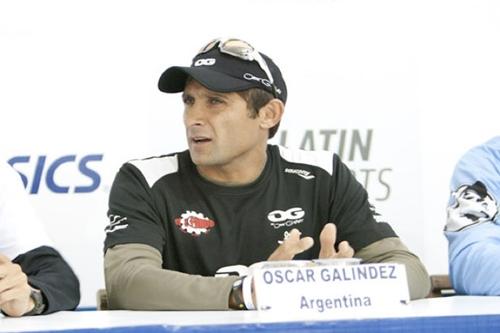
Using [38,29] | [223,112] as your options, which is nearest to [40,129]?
[38,29]

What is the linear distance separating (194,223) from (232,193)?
0.10m

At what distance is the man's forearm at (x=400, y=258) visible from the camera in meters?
1.75

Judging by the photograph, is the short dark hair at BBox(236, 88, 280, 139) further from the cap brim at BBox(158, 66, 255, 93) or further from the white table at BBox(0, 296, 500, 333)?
the white table at BBox(0, 296, 500, 333)

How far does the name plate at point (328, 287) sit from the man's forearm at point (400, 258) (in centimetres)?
40

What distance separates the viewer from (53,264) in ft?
5.45

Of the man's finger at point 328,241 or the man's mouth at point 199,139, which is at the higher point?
the man's mouth at point 199,139

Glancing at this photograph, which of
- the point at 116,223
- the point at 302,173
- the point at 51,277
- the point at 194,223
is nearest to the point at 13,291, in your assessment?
the point at 51,277

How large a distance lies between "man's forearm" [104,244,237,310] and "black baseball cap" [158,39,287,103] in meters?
0.37

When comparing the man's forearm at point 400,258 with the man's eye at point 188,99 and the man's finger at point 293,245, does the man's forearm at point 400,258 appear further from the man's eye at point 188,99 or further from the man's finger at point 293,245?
the man's eye at point 188,99

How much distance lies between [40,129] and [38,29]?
0.86 ft

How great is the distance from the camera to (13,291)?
1.41m

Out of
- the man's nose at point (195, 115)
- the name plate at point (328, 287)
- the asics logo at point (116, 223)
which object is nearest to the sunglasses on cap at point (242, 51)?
the man's nose at point (195, 115)

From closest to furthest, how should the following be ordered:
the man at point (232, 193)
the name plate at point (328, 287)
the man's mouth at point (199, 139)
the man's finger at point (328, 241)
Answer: the name plate at point (328, 287)
the man's finger at point (328, 241)
the man at point (232, 193)
the man's mouth at point (199, 139)

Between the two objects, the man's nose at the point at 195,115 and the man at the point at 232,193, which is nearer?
the man at the point at 232,193
